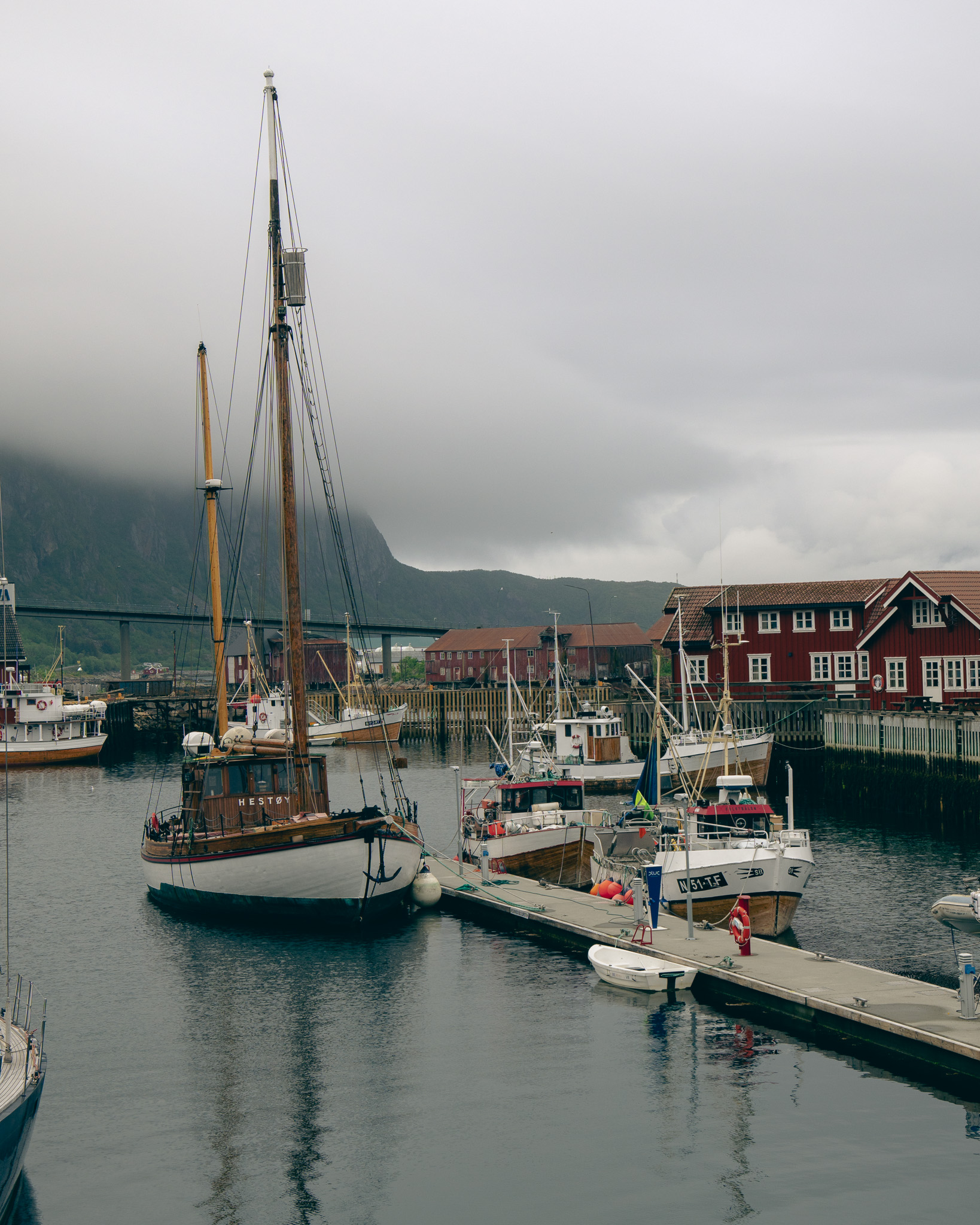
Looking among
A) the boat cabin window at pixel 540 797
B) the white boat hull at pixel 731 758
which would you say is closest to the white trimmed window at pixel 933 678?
the white boat hull at pixel 731 758

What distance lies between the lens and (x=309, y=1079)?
22.0 m

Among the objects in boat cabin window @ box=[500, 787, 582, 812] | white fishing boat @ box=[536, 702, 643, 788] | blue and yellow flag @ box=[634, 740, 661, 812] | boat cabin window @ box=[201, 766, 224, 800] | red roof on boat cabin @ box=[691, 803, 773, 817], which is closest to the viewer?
red roof on boat cabin @ box=[691, 803, 773, 817]

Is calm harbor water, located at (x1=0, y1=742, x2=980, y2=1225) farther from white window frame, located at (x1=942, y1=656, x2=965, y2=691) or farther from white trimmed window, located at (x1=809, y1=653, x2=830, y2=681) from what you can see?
white trimmed window, located at (x1=809, y1=653, x2=830, y2=681)

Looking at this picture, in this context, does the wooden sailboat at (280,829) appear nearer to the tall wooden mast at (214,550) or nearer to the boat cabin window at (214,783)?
the boat cabin window at (214,783)

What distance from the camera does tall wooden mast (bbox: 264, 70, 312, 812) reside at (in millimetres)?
36688

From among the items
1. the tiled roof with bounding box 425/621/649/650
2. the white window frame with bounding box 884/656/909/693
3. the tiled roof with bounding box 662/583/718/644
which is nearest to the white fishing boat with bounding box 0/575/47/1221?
the white window frame with bounding box 884/656/909/693

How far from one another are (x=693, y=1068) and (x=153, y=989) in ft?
47.4

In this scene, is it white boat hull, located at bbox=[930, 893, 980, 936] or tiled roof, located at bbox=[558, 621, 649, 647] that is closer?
white boat hull, located at bbox=[930, 893, 980, 936]

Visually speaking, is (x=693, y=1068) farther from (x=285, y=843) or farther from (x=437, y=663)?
(x=437, y=663)

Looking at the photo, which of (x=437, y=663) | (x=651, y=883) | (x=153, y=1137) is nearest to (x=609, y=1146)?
(x=153, y=1137)

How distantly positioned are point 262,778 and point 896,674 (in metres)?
51.9

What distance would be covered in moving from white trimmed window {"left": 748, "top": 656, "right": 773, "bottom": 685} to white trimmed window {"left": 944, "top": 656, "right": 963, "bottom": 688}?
61.0 ft

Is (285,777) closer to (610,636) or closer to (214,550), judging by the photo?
(214,550)

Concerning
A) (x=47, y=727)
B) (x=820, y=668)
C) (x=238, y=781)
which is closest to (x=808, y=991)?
(x=238, y=781)
